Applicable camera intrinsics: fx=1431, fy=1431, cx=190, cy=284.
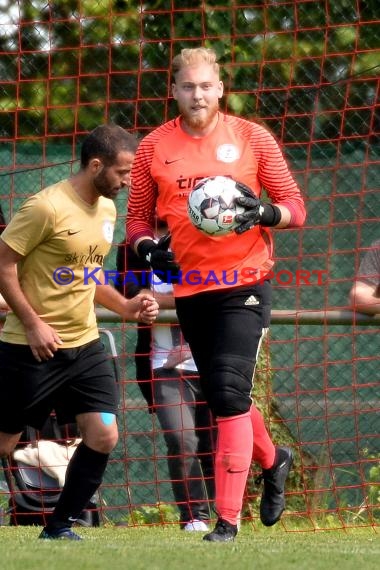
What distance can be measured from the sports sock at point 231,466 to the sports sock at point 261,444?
0.45m

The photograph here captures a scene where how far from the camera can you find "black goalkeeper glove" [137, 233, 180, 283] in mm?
6422

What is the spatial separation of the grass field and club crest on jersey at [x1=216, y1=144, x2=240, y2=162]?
170cm

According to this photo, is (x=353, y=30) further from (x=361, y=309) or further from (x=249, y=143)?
(x=249, y=143)

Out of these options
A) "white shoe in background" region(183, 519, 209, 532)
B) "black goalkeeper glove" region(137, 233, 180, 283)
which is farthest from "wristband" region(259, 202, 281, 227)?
"white shoe in background" region(183, 519, 209, 532)

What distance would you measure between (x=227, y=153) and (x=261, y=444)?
1376 millimetres

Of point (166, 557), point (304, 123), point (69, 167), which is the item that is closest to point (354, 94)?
point (304, 123)

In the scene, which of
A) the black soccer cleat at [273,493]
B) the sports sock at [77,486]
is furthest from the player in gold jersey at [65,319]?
the black soccer cleat at [273,493]

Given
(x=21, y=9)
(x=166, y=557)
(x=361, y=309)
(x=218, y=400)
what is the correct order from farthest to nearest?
(x=21, y=9) → (x=361, y=309) → (x=218, y=400) → (x=166, y=557)

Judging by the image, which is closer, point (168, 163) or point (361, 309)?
point (168, 163)

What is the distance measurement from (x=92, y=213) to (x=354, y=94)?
397 cm

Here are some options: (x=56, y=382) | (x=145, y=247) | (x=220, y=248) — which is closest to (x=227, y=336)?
(x=220, y=248)

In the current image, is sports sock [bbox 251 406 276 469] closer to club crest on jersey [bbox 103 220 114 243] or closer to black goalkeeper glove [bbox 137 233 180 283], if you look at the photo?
black goalkeeper glove [bbox 137 233 180 283]

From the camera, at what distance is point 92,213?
6.49 meters

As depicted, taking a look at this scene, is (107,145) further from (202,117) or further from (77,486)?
(77,486)
